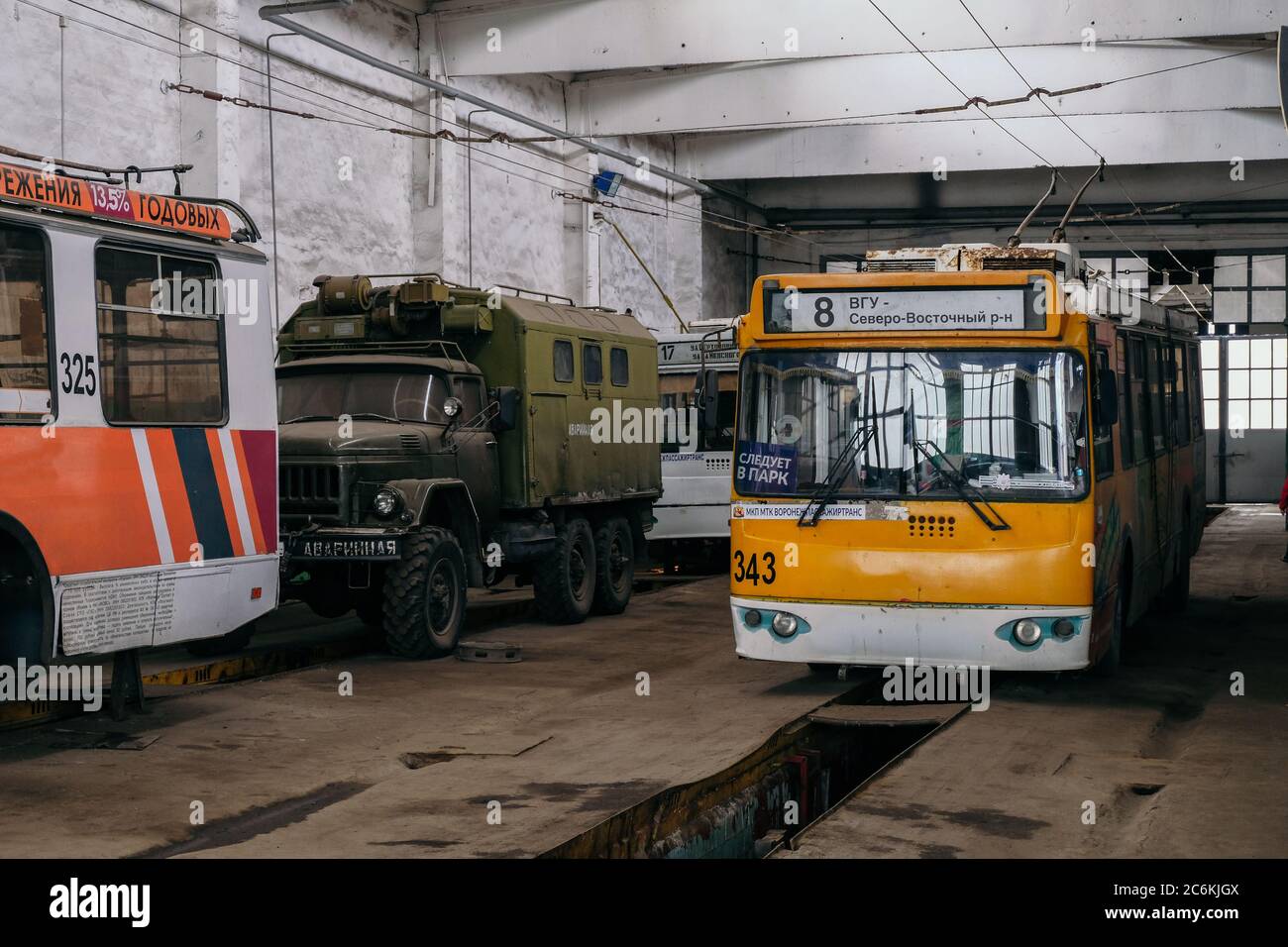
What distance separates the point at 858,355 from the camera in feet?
34.8

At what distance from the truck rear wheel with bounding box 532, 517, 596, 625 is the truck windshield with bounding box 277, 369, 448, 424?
2.05 metres

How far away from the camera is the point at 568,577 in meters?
15.4

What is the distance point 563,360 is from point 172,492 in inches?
265

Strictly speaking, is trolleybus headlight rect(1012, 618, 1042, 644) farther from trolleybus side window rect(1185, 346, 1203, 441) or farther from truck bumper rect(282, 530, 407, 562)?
trolleybus side window rect(1185, 346, 1203, 441)

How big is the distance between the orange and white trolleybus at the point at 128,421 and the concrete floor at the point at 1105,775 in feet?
13.9

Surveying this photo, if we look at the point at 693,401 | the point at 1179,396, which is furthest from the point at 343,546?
the point at 693,401

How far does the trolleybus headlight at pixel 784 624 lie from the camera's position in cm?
1060

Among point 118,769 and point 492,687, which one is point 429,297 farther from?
point 118,769

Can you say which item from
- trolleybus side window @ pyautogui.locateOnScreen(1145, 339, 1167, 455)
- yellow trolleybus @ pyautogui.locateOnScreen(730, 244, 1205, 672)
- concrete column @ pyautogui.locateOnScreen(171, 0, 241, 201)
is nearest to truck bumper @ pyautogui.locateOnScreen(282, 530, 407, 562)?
yellow trolleybus @ pyautogui.locateOnScreen(730, 244, 1205, 672)

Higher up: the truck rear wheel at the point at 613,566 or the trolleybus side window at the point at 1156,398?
the trolleybus side window at the point at 1156,398

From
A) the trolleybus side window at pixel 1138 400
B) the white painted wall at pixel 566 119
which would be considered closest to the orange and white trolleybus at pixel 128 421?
the white painted wall at pixel 566 119

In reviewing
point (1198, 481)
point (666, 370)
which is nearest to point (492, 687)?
point (1198, 481)

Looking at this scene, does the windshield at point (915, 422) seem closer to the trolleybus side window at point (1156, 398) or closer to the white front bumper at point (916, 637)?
the white front bumper at point (916, 637)

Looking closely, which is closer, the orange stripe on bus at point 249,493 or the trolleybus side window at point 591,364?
the orange stripe on bus at point 249,493
